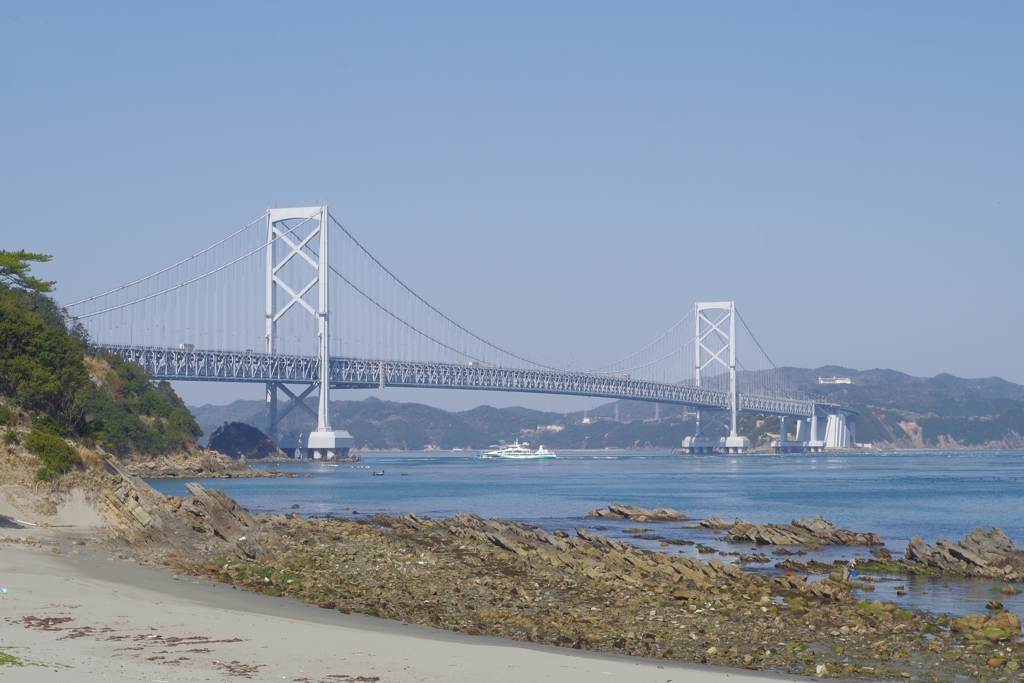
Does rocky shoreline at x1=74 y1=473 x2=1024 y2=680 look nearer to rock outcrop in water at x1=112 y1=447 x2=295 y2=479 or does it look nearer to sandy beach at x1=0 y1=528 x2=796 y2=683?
sandy beach at x1=0 y1=528 x2=796 y2=683

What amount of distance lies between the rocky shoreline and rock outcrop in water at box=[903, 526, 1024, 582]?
3090mm

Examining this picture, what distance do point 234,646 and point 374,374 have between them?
7025cm

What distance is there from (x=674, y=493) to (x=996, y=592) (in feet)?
99.5

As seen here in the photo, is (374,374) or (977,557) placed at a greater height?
(374,374)

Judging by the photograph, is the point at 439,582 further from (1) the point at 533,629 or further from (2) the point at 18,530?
(2) the point at 18,530

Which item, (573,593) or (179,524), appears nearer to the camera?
(573,593)

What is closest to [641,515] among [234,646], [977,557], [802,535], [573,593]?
[802,535]

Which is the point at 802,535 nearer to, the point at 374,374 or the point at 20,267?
the point at 20,267

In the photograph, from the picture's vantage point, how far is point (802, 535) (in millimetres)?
25172

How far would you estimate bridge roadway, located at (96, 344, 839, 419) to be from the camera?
227 ft

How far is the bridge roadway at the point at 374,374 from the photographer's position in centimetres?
6931

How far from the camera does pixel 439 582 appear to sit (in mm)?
15727

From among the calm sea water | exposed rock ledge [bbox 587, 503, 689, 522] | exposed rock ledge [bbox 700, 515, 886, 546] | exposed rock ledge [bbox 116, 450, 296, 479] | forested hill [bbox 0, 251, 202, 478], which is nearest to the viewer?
forested hill [bbox 0, 251, 202, 478]

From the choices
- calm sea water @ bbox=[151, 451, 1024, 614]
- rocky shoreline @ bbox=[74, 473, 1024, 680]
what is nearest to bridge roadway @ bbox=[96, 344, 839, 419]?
calm sea water @ bbox=[151, 451, 1024, 614]
